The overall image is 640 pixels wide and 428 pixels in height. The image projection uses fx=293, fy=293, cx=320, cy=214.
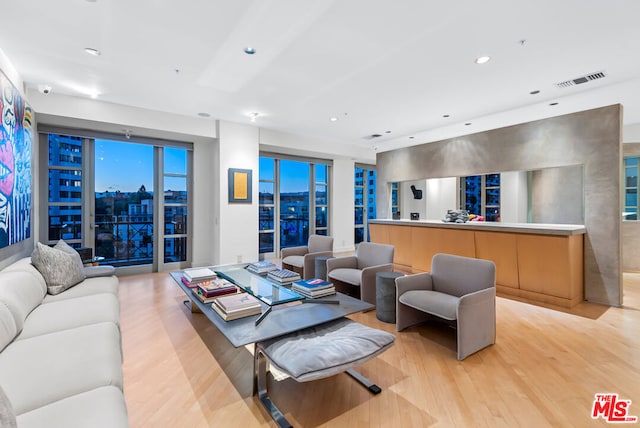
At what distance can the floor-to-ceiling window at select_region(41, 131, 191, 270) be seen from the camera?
189 inches

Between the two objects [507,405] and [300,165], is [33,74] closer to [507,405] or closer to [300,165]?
[300,165]

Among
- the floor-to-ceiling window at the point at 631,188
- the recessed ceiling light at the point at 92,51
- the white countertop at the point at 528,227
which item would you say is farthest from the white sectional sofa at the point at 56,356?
the floor-to-ceiling window at the point at 631,188

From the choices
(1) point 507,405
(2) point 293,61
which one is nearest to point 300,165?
(2) point 293,61

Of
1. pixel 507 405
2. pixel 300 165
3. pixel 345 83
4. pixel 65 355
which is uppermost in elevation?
pixel 345 83

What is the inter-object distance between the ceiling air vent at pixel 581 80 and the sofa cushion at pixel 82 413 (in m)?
5.32

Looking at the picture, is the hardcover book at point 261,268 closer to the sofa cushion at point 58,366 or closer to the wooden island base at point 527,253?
the sofa cushion at point 58,366

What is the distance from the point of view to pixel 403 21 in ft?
8.40

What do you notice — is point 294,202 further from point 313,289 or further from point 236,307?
point 236,307

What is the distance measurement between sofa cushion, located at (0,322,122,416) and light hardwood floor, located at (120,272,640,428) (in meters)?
0.45

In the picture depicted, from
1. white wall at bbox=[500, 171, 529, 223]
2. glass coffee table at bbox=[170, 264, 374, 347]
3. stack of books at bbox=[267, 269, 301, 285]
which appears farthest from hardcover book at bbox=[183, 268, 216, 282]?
white wall at bbox=[500, 171, 529, 223]

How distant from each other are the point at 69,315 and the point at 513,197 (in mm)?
6061

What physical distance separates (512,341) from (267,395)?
2359 mm

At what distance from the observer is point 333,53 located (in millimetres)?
3100

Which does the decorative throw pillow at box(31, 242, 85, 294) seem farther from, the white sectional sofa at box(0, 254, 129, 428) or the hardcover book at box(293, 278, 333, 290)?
the hardcover book at box(293, 278, 333, 290)
